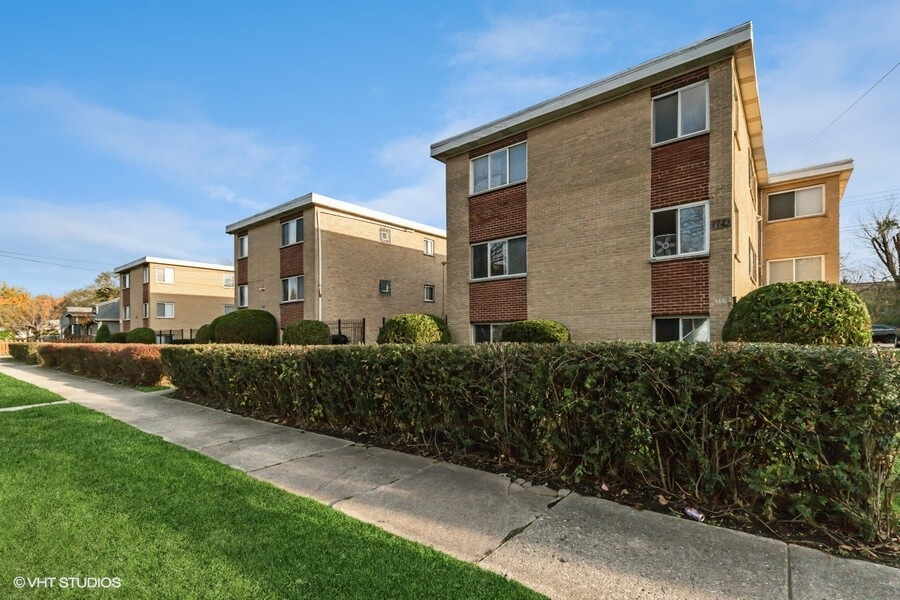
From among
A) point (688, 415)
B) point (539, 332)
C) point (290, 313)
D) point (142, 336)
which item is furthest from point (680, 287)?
point (142, 336)

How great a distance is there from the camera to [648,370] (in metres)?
3.85

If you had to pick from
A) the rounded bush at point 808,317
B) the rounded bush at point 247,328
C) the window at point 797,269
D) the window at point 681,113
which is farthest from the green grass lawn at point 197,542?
the window at point 797,269

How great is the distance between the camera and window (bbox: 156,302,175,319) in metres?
32.1

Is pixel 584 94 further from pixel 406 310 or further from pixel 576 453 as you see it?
pixel 406 310

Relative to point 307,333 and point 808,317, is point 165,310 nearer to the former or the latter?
point 307,333

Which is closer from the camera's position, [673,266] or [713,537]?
[713,537]

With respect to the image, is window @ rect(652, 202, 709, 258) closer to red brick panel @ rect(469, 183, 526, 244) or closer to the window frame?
red brick panel @ rect(469, 183, 526, 244)

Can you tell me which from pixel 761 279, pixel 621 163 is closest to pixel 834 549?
pixel 621 163

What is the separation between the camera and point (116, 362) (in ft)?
44.6

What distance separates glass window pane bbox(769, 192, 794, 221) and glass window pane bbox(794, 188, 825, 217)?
17 cm

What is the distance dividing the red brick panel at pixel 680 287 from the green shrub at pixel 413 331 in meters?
6.03

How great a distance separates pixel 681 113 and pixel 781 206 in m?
9.95

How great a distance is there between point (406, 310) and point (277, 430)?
52.1 ft

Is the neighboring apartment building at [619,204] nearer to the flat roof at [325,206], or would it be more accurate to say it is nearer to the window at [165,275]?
the flat roof at [325,206]
